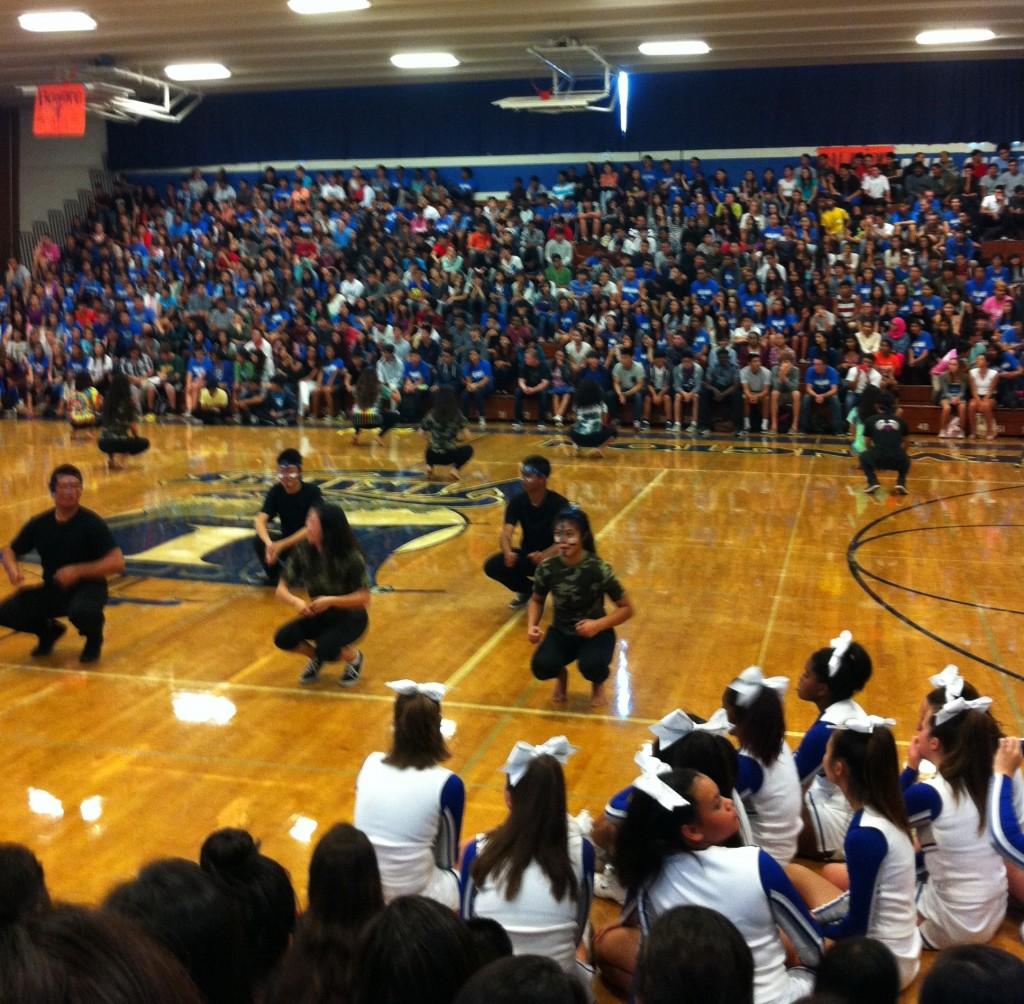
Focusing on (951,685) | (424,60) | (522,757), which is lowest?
(522,757)

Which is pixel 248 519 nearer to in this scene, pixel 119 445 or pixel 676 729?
pixel 119 445

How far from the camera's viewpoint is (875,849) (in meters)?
3.44

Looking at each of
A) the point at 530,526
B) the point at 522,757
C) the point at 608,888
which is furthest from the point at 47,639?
the point at 522,757

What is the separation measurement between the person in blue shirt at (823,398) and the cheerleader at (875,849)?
45.6 feet

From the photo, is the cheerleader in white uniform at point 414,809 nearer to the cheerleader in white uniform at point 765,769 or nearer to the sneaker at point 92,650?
the cheerleader in white uniform at point 765,769

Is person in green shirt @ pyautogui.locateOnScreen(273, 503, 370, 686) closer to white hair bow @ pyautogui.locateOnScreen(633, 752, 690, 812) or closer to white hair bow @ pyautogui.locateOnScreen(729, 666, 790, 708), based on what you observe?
white hair bow @ pyautogui.locateOnScreen(729, 666, 790, 708)

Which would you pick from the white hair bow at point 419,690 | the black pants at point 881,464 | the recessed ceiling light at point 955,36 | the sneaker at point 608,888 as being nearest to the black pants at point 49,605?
the white hair bow at point 419,690

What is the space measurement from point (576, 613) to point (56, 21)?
634 inches

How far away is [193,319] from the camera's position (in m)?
22.1

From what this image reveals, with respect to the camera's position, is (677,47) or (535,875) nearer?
(535,875)

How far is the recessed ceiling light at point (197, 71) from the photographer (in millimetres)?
22031

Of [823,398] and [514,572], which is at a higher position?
[823,398]

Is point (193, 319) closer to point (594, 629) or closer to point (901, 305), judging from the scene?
point (901, 305)

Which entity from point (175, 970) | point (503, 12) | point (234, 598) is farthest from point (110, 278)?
point (175, 970)
